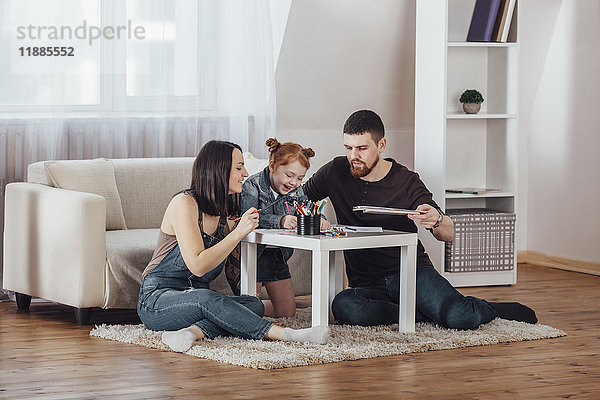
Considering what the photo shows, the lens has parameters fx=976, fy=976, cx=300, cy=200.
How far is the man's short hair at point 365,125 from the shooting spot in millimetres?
3732

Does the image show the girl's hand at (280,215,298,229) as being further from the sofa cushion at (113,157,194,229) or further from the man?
the sofa cushion at (113,157,194,229)

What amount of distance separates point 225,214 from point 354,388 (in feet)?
3.25

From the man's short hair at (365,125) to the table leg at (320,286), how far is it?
0.60 metres

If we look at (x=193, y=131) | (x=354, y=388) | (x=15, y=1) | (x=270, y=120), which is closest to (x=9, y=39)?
(x=15, y=1)

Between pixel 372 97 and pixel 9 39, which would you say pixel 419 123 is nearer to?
pixel 372 97

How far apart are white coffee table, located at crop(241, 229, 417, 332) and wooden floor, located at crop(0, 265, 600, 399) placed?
0.27m

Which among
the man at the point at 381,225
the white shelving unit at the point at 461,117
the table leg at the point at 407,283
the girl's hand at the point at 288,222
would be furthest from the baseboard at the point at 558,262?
the girl's hand at the point at 288,222

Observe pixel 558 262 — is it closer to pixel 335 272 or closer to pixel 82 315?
pixel 335 272

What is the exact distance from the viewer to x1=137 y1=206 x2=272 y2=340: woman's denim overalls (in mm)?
3424

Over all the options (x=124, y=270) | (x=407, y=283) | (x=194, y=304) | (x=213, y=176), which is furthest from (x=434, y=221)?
(x=124, y=270)

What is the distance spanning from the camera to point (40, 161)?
4.70 metres

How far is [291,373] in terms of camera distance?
307 centimetres

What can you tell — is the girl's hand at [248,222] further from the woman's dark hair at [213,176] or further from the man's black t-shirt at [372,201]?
the man's black t-shirt at [372,201]

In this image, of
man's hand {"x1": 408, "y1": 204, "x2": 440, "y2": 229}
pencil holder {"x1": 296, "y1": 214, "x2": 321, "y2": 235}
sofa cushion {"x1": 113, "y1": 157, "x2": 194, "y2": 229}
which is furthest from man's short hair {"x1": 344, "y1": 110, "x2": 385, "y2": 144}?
sofa cushion {"x1": 113, "y1": 157, "x2": 194, "y2": 229}
